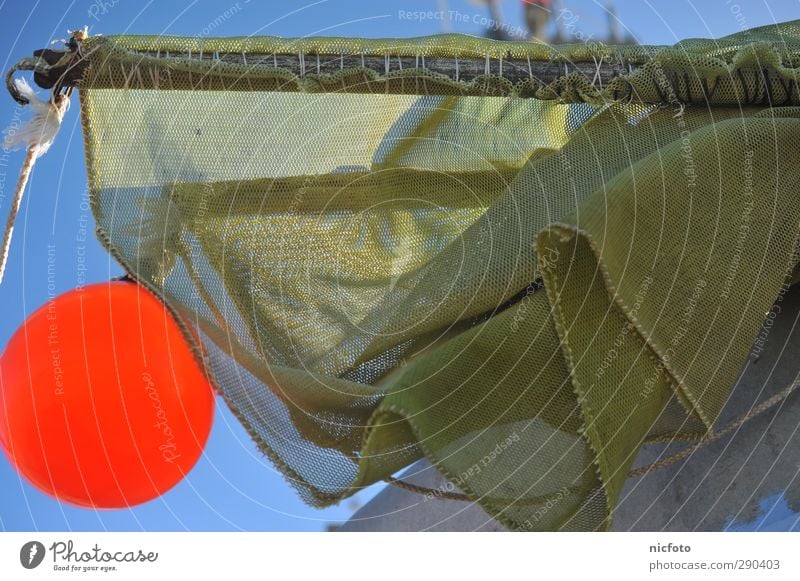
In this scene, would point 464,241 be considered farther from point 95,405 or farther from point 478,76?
point 95,405

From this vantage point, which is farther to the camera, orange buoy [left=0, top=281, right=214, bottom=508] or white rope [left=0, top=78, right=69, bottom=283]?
white rope [left=0, top=78, right=69, bottom=283]

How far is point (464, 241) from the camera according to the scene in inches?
30.6

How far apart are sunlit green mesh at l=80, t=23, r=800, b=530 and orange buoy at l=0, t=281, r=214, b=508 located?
6 cm

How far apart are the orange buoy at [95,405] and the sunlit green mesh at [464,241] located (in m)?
0.06

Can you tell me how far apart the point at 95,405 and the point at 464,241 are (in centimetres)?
34

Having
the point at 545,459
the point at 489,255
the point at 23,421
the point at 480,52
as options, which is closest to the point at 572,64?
the point at 480,52

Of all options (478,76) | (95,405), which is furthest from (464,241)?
(95,405)

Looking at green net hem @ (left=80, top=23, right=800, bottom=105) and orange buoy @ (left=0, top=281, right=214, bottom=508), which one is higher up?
green net hem @ (left=80, top=23, right=800, bottom=105)

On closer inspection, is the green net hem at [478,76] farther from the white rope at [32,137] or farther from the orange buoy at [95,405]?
the orange buoy at [95,405]

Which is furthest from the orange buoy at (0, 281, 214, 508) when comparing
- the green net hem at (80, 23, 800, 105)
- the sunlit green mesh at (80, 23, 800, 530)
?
the green net hem at (80, 23, 800, 105)

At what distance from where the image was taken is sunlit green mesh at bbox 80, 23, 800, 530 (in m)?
0.66

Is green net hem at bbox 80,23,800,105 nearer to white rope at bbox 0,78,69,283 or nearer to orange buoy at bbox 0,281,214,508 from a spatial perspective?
white rope at bbox 0,78,69,283

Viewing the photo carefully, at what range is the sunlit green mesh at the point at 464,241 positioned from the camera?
66cm
